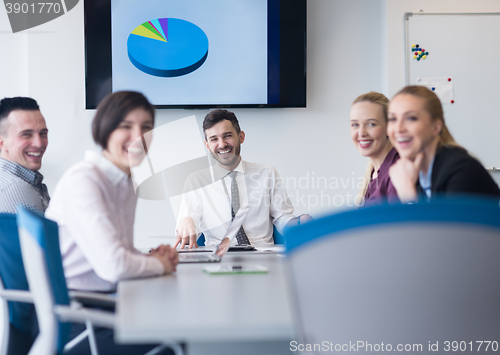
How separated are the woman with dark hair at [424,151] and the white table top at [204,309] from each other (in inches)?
21.4

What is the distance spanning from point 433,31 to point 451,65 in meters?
0.30

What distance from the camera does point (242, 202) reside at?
270 centimetres

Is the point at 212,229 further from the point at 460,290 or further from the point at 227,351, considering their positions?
the point at 460,290

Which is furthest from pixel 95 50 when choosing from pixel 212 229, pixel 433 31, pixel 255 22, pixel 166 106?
pixel 433 31

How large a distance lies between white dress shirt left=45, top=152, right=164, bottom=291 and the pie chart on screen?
6.93 ft

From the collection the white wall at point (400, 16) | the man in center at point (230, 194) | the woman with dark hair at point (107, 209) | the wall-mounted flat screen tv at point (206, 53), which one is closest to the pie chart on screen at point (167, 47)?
the wall-mounted flat screen tv at point (206, 53)

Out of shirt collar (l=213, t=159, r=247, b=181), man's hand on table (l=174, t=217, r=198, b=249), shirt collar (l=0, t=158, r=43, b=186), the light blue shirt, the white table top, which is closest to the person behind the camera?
the white table top

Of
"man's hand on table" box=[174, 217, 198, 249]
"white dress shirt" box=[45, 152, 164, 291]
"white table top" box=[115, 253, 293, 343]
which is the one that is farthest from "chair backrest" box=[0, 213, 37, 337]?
"man's hand on table" box=[174, 217, 198, 249]

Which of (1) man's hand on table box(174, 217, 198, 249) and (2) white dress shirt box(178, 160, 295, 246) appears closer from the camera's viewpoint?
(1) man's hand on table box(174, 217, 198, 249)

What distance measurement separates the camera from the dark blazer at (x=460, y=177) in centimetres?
128

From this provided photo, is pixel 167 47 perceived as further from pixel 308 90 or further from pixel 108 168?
pixel 108 168

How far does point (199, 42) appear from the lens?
3422mm

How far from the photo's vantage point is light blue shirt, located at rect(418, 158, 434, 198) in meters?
1.41

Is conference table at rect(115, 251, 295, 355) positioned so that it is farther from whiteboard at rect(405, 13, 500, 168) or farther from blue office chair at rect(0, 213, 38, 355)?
whiteboard at rect(405, 13, 500, 168)
